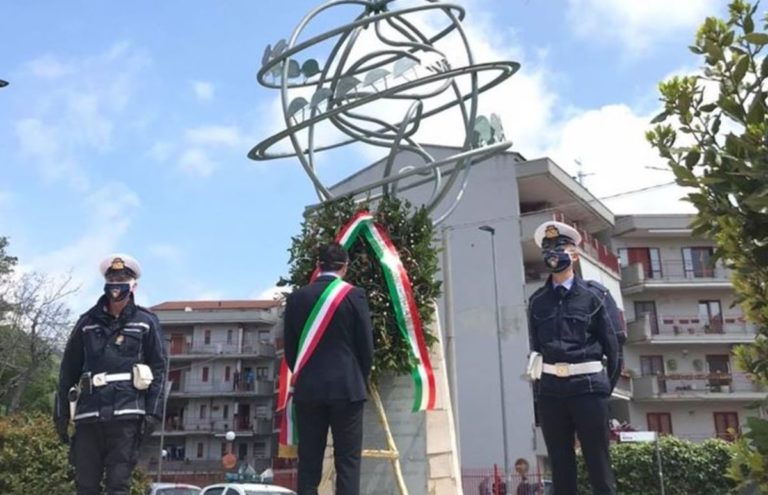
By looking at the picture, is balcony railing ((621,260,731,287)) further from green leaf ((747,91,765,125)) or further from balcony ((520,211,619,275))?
green leaf ((747,91,765,125))

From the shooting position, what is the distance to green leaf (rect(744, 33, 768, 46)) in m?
3.06

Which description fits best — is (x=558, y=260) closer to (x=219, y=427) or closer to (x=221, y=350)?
(x=221, y=350)

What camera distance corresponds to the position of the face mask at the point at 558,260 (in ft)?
15.8

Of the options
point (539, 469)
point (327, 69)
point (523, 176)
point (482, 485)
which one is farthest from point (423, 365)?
point (523, 176)

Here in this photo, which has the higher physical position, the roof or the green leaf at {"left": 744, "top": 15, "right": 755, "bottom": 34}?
the roof

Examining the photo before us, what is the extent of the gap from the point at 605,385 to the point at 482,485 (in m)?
26.2

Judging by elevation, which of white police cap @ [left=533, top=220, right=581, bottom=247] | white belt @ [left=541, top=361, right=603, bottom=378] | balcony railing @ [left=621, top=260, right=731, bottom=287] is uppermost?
balcony railing @ [left=621, top=260, right=731, bottom=287]

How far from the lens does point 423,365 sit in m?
7.04

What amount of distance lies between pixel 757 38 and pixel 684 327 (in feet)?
131

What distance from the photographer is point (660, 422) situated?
38.6 metres

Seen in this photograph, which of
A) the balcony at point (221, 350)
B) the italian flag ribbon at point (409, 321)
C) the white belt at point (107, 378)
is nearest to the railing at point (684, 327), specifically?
the balcony at point (221, 350)

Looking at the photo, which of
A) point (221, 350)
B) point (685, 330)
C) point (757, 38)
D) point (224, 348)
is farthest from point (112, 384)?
point (224, 348)

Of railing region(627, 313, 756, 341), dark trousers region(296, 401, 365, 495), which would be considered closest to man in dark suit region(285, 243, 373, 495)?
dark trousers region(296, 401, 365, 495)

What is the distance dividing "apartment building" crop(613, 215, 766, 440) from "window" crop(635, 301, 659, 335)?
0.17 feet
